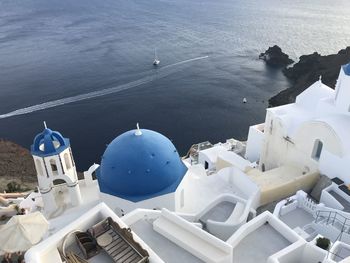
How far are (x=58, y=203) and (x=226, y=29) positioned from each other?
90543 mm

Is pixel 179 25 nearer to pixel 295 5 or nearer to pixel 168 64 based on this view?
pixel 168 64

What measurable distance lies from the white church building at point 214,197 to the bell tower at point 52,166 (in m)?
0.07

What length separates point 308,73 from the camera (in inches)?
2790

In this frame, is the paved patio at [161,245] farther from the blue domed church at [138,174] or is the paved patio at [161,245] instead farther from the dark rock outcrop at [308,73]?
the dark rock outcrop at [308,73]

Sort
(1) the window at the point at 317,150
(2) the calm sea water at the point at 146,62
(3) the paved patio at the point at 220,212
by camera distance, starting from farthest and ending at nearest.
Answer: (2) the calm sea water at the point at 146,62, (1) the window at the point at 317,150, (3) the paved patio at the point at 220,212

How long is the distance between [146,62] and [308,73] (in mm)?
34044

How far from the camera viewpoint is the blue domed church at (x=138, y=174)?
844 inches

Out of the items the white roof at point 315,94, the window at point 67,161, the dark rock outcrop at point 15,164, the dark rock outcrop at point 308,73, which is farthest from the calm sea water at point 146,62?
the white roof at point 315,94

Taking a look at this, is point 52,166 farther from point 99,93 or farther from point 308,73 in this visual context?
point 308,73

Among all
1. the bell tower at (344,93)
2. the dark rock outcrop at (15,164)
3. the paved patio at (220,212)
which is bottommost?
the dark rock outcrop at (15,164)

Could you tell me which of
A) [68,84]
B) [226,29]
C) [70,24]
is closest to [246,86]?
[68,84]

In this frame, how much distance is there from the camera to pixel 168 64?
75.9 metres

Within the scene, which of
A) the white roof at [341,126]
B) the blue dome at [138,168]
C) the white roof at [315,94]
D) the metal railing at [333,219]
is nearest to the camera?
the metal railing at [333,219]

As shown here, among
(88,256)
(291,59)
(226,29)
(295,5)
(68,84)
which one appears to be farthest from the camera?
(295,5)
